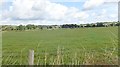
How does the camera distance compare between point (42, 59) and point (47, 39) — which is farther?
point (47, 39)

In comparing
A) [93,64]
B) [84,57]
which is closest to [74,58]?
[84,57]

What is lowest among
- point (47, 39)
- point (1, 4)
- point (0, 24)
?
point (47, 39)

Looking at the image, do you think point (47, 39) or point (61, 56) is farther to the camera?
point (47, 39)

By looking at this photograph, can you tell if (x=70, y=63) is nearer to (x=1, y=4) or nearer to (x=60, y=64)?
(x=60, y=64)

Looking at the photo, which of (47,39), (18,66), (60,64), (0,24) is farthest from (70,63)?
(47,39)

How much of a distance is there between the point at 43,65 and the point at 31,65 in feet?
0.96

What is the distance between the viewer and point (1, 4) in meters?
5.66

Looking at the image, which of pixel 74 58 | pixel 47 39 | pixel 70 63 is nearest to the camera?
pixel 70 63

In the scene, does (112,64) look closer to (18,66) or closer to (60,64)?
(60,64)

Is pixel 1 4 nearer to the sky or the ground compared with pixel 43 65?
nearer to the sky

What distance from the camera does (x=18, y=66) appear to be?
5.48 meters

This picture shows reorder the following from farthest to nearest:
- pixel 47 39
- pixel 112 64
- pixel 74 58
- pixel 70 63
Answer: pixel 47 39, pixel 74 58, pixel 70 63, pixel 112 64

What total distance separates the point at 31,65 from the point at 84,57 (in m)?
0.99

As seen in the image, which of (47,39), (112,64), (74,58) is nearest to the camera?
(112,64)
